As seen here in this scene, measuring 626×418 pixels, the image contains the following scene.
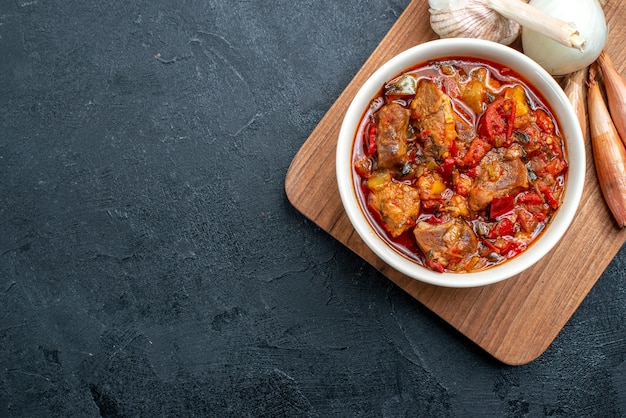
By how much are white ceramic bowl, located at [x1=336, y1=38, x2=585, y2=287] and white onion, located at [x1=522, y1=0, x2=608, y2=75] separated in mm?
250

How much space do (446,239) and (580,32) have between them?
1.03 meters

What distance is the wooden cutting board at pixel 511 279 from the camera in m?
2.76

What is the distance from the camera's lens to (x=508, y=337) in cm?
281

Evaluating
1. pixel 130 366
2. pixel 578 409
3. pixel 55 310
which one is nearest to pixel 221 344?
pixel 130 366

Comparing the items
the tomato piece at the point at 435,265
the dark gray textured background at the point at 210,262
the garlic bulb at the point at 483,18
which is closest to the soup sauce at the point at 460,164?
the tomato piece at the point at 435,265

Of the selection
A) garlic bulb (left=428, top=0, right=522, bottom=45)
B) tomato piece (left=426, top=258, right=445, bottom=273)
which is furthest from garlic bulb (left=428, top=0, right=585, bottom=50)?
tomato piece (left=426, top=258, right=445, bottom=273)

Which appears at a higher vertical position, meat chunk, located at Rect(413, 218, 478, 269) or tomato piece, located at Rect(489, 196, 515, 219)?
tomato piece, located at Rect(489, 196, 515, 219)

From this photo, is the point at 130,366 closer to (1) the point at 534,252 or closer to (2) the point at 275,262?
(2) the point at 275,262

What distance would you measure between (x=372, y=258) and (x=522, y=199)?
673 mm

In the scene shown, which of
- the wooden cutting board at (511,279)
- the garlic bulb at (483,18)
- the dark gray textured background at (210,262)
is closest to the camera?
the garlic bulb at (483,18)

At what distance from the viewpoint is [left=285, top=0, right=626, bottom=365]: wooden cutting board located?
2.76 metres

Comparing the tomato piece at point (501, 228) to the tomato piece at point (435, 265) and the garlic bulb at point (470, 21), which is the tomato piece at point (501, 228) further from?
the garlic bulb at point (470, 21)

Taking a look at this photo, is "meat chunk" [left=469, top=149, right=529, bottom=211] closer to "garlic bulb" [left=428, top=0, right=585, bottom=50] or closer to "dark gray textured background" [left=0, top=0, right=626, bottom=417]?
"garlic bulb" [left=428, top=0, right=585, bottom=50]

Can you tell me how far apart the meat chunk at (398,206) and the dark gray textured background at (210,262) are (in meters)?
0.62
